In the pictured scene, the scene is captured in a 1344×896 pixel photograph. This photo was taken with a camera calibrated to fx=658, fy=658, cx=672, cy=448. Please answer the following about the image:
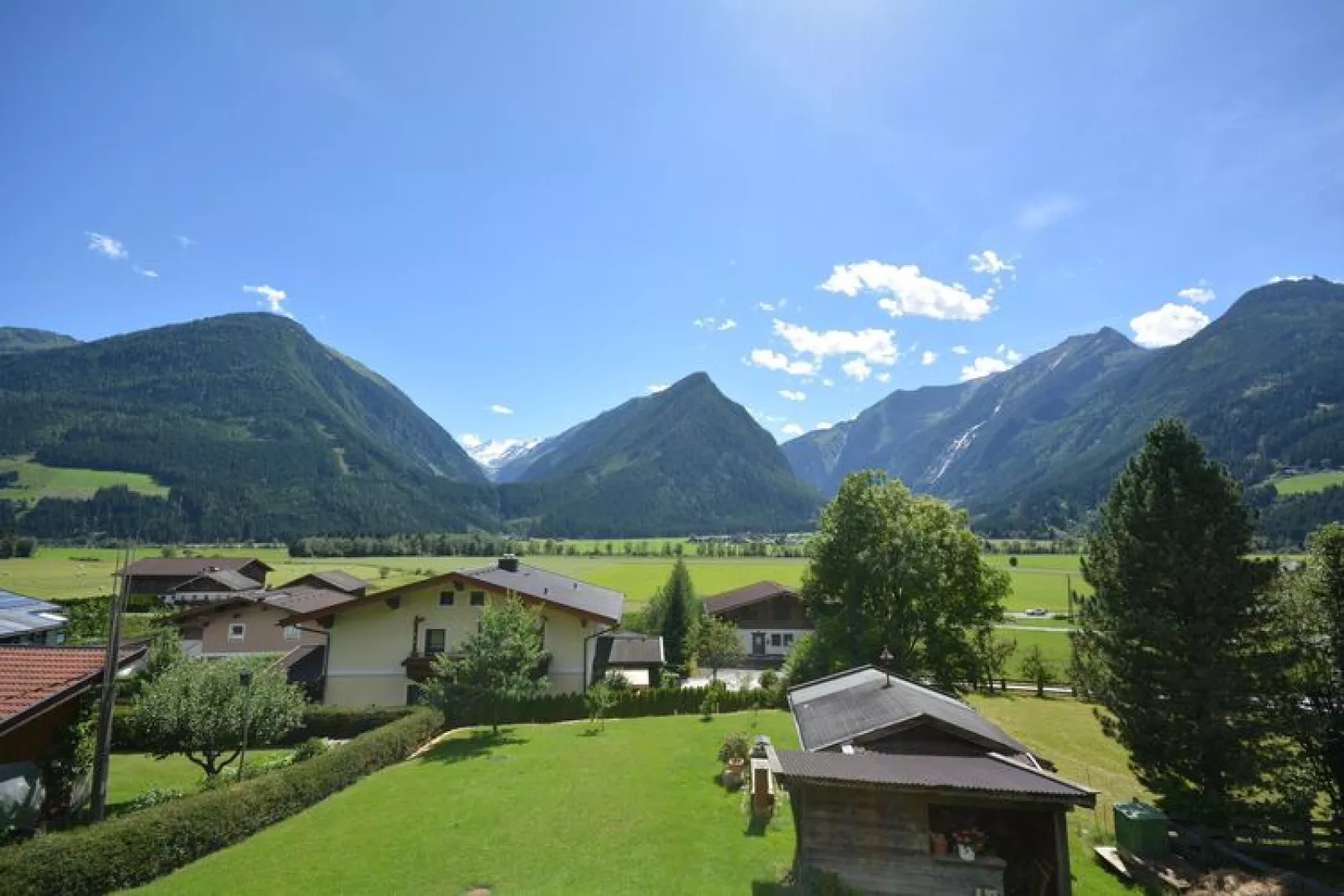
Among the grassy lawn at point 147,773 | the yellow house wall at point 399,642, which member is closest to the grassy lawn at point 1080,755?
the yellow house wall at point 399,642

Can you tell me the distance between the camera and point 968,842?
1454cm

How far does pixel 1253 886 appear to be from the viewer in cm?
1495

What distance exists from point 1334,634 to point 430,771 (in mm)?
30370

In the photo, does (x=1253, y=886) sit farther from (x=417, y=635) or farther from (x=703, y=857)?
(x=417, y=635)

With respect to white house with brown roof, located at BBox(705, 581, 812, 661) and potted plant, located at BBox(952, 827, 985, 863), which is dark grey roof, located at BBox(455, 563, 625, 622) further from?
potted plant, located at BBox(952, 827, 985, 863)

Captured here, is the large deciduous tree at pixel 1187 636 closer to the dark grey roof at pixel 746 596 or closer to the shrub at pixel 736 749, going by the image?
the shrub at pixel 736 749

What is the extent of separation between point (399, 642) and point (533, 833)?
77.3 ft

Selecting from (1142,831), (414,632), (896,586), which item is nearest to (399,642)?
(414,632)

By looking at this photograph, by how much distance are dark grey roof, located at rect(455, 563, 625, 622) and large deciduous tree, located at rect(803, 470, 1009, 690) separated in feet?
44.2

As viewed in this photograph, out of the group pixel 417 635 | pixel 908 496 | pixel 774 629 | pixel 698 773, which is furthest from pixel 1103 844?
pixel 774 629

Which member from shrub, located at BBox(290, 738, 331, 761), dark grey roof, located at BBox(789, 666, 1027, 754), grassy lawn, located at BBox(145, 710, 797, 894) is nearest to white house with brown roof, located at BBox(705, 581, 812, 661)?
grassy lawn, located at BBox(145, 710, 797, 894)

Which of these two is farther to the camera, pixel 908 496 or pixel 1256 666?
pixel 908 496

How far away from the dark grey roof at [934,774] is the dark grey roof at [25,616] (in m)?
57.1

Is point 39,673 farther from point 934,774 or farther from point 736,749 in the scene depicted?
point 934,774
